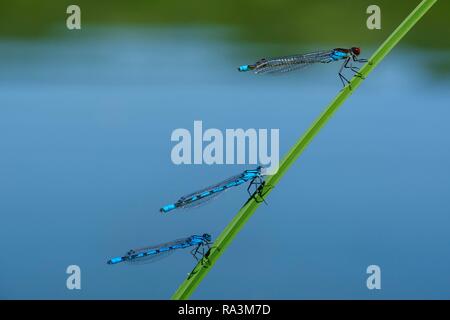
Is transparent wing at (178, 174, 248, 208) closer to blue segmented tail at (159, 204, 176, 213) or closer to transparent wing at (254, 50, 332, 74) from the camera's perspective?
blue segmented tail at (159, 204, 176, 213)

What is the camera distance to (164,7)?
3.64m

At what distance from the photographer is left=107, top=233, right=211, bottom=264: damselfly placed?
144 inches

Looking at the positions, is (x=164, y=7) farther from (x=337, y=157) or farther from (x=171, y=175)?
(x=337, y=157)

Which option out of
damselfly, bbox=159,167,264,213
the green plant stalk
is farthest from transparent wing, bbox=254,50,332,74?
damselfly, bbox=159,167,264,213

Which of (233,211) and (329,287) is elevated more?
(233,211)

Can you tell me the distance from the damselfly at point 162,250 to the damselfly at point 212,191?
14 cm

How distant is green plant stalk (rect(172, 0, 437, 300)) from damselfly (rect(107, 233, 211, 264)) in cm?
4

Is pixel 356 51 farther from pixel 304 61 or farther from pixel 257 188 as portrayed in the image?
pixel 257 188

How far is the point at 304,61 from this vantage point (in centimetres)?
364

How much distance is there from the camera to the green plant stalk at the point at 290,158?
3.63m

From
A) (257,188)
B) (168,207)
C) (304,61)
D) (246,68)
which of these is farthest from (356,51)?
(168,207)

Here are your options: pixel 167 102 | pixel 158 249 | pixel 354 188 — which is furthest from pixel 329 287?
pixel 167 102

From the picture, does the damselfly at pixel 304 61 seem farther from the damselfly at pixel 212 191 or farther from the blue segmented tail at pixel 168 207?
the blue segmented tail at pixel 168 207
